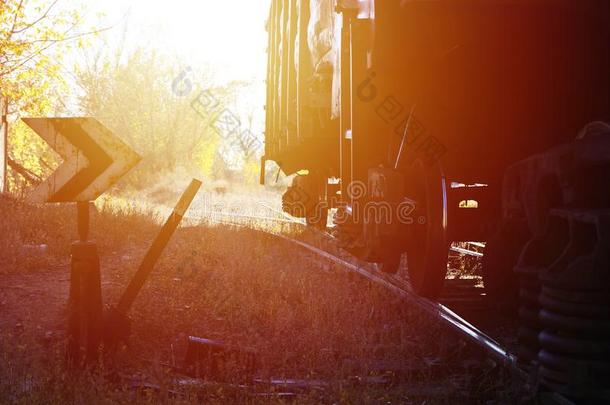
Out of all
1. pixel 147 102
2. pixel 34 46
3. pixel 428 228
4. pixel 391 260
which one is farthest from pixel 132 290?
pixel 147 102

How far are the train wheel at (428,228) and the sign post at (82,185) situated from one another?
214cm

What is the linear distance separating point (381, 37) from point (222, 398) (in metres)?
2.64

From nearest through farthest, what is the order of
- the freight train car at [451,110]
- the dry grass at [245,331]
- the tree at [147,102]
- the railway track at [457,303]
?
the dry grass at [245,331]
the railway track at [457,303]
the freight train car at [451,110]
the tree at [147,102]

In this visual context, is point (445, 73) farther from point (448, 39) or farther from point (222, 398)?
point (222, 398)

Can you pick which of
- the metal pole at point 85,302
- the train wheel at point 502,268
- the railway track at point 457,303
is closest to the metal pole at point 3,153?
the railway track at point 457,303

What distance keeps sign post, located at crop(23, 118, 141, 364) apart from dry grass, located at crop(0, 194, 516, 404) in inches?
8.6

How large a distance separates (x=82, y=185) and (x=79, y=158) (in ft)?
0.58

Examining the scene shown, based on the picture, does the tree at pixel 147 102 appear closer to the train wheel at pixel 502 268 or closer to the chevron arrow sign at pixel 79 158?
the chevron arrow sign at pixel 79 158

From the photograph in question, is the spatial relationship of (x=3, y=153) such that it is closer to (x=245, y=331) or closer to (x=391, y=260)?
(x=245, y=331)

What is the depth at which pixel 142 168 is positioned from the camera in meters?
35.2

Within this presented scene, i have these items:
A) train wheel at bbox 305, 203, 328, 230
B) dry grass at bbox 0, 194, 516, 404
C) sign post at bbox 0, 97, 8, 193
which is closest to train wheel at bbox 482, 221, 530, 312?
dry grass at bbox 0, 194, 516, 404

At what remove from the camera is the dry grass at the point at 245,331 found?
350cm

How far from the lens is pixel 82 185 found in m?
4.02

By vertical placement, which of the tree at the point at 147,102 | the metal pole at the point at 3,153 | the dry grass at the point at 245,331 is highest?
the tree at the point at 147,102
